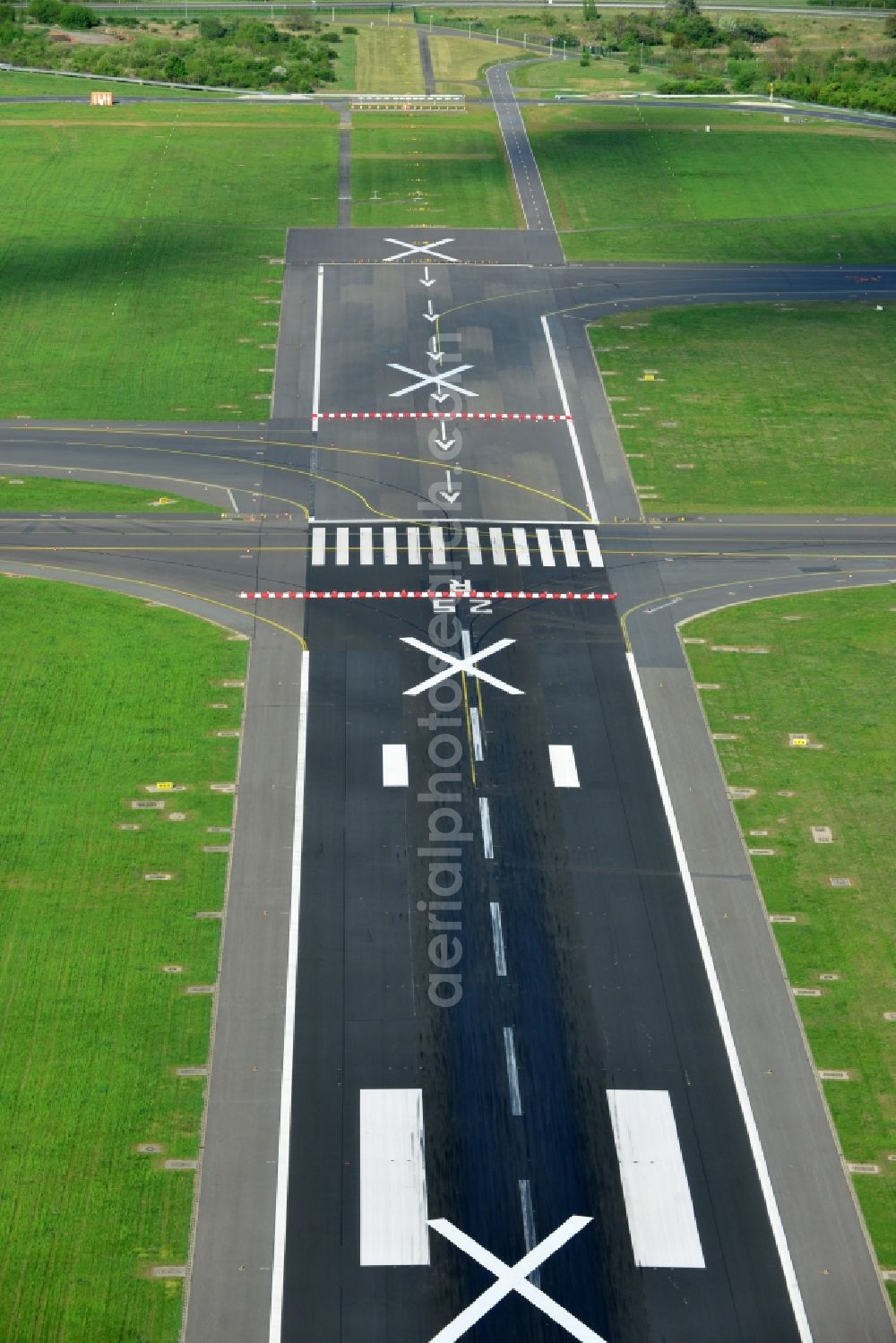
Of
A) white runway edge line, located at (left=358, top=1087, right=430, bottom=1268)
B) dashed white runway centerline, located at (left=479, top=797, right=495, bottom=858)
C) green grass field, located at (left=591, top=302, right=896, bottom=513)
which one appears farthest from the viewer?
green grass field, located at (left=591, top=302, right=896, bottom=513)

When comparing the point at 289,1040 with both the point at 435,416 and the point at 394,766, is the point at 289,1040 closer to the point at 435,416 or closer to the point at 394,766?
the point at 394,766

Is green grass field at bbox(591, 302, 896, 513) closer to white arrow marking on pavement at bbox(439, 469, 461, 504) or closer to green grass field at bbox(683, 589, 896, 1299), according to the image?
white arrow marking on pavement at bbox(439, 469, 461, 504)

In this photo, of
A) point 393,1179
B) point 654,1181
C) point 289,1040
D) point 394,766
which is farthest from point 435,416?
point 654,1181

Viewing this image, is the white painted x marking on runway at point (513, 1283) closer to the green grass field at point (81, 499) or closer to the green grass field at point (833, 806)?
the green grass field at point (833, 806)

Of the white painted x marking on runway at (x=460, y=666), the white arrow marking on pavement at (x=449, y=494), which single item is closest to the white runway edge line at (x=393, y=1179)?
the white painted x marking on runway at (x=460, y=666)

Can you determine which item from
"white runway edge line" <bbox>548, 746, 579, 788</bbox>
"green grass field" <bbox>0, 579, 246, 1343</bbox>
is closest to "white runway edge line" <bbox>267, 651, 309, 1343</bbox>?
"green grass field" <bbox>0, 579, 246, 1343</bbox>

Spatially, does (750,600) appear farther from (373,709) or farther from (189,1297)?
(189,1297)
